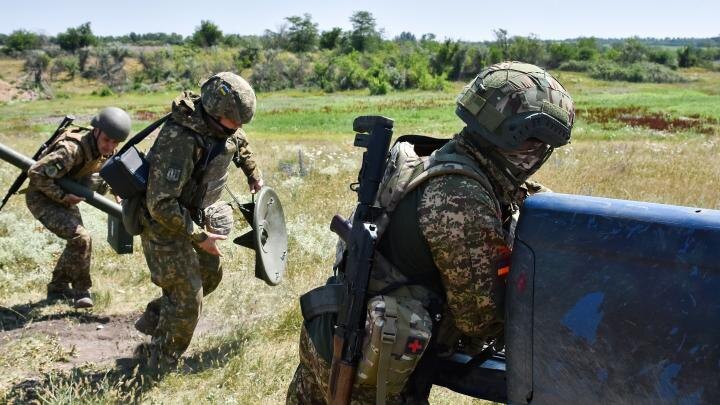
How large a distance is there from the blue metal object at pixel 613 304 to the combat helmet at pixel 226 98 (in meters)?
2.81

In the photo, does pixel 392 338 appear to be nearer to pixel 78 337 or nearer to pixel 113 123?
pixel 78 337

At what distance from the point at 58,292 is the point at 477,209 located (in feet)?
17.5

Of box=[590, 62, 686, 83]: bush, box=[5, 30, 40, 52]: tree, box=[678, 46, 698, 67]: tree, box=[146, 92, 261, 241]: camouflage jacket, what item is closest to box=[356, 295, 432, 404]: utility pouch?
box=[146, 92, 261, 241]: camouflage jacket

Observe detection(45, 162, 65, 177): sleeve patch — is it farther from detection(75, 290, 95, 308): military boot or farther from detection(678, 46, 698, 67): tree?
detection(678, 46, 698, 67): tree

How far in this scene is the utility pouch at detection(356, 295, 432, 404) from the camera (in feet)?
8.26

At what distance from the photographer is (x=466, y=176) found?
2.48 meters

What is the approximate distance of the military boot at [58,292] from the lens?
6.50 m

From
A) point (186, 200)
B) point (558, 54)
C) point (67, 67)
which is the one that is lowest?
point (67, 67)

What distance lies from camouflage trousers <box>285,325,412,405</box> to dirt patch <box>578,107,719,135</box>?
21902mm

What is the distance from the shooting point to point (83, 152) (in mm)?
6129

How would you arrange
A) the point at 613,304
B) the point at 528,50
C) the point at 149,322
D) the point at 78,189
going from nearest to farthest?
1. the point at 613,304
2. the point at 149,322
3. the point at 78,189
4. the point at 528,50

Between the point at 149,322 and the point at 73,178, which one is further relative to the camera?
the point at 73,178

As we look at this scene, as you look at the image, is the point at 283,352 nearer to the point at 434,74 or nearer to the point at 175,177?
the point at 175,177

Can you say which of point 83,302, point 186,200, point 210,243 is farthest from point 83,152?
point 210,243
